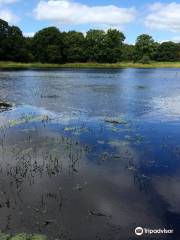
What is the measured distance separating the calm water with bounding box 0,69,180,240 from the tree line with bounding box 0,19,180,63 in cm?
10695

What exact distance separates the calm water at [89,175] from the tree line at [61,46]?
10695 centimetres

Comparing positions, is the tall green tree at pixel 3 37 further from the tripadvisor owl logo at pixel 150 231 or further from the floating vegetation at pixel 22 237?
the tripadvisor owl logo at pixel 150 231

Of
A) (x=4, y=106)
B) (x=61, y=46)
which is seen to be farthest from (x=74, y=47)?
(x=4, y=106)

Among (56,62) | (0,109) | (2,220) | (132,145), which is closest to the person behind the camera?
(2,220)

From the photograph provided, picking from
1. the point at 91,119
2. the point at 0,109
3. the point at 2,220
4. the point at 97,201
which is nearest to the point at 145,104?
the point at 91,119

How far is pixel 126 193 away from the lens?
38.3ft

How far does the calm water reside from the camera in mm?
9711

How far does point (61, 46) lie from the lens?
138 m

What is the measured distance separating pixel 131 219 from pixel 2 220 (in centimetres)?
333

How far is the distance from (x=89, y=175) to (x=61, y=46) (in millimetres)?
128182

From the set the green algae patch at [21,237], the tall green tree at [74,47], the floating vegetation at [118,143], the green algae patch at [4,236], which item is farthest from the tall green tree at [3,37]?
the green algae patch at [21,237]

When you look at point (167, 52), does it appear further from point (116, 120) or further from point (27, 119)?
point (27, 119)

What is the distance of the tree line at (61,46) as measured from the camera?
128 meters

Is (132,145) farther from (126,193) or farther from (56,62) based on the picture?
(56,62)
